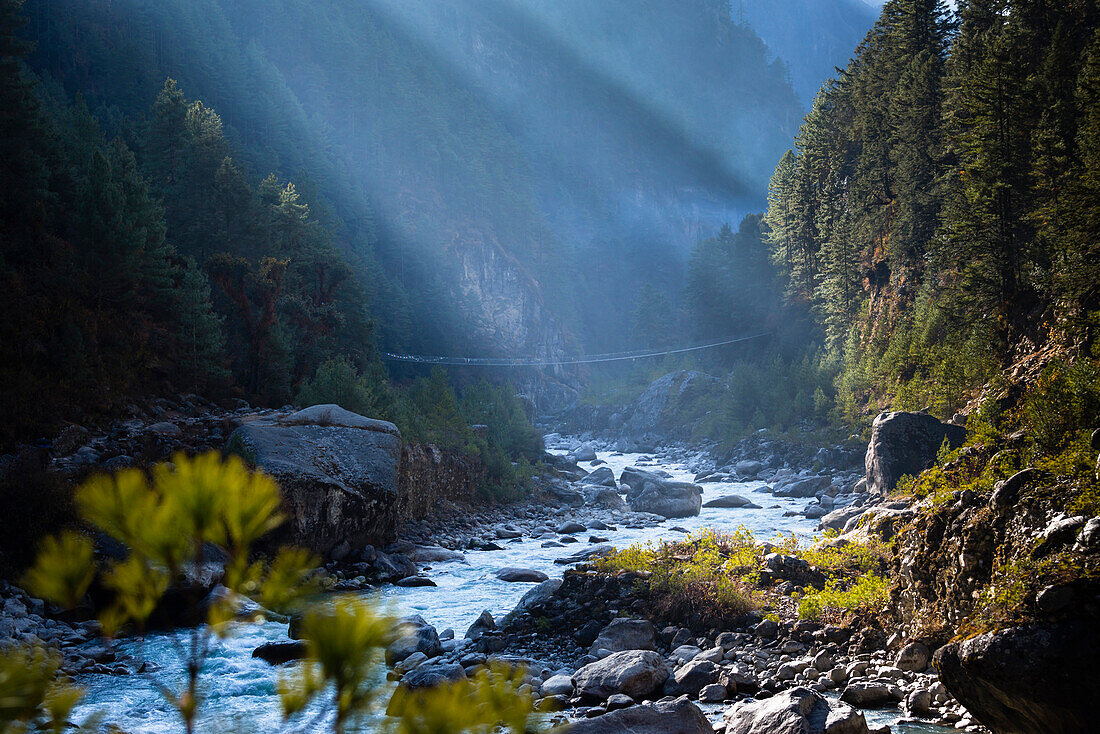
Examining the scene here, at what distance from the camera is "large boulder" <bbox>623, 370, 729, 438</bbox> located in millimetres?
53438

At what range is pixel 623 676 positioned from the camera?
26.9 feet

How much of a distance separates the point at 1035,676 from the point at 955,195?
1942 centimetres

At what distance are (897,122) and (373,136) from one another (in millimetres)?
61702

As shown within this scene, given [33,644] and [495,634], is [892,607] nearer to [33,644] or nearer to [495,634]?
[495,634]

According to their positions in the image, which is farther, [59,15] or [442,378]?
[59,15]

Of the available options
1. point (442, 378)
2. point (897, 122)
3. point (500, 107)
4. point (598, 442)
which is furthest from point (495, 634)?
point (500, 107)

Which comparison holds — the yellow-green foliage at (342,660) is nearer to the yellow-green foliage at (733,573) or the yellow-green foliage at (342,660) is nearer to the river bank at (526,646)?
the river bank at (526,646)

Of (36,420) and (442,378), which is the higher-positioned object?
(442,378)

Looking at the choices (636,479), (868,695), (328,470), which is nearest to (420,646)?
(868,695)

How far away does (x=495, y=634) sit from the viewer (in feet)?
35.5

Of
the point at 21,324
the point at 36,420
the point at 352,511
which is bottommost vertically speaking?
the point at 352,511

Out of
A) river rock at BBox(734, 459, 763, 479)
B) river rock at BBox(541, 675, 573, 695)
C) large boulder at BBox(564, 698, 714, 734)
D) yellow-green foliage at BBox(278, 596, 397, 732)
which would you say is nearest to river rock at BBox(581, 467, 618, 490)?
river rock at BBox(734, 459, 763, 479)

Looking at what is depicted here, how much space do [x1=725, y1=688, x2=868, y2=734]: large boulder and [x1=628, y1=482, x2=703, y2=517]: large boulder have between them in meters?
18.8

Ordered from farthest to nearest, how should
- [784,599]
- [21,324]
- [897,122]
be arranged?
[897,122], [21,324], [784,599]
